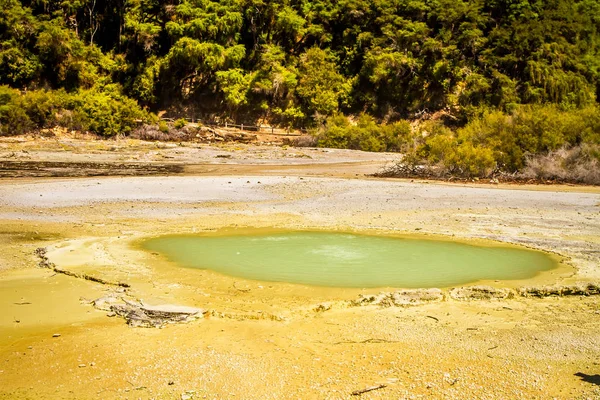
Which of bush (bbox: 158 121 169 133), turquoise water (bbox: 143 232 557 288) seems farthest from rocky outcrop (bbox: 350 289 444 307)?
bush (bbox: 158 121 169 133)

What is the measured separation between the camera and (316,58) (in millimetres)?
45594

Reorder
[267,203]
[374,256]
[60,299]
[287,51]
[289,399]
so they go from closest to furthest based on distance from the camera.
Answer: [289,399], [60,299], [374,256], [267,203], [287,51]

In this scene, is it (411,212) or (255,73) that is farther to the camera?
(255,73)

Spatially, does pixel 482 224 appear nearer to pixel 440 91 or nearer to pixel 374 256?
pixel 374 256

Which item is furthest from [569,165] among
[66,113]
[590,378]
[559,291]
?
[66,113]

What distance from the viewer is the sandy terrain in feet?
15.2

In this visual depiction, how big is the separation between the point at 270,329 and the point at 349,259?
3.61 metres

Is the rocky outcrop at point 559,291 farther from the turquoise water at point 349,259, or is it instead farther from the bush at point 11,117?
the bush at point 11,117

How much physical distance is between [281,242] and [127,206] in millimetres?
5591

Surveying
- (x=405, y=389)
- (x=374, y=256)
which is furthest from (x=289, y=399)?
(x=374, y=256)

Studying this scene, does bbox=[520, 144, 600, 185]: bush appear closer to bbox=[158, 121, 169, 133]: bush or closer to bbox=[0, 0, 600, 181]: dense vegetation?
bbox=[0, 0, 600, 181]: dense vegetation

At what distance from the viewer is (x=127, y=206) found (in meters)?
14.5

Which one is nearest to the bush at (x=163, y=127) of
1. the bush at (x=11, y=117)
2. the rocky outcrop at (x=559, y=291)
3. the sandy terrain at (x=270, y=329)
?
the bush at (x=11, y=117)

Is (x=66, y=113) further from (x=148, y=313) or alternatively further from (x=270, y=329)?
(x=270, y=329)
